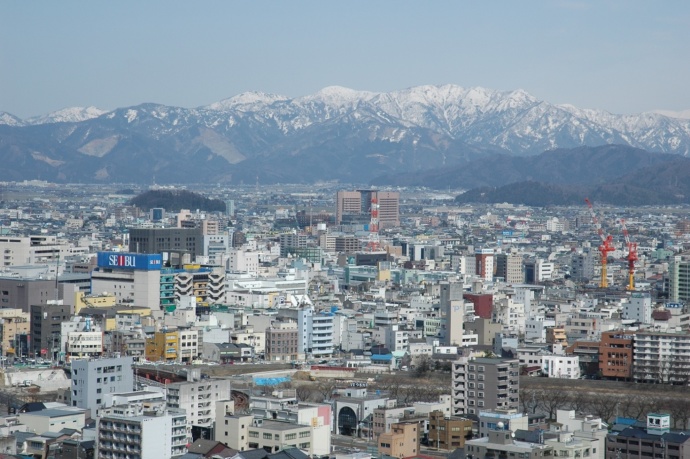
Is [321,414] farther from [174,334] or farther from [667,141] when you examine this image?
[667,141]

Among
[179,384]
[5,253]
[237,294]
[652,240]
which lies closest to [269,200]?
[652,240]

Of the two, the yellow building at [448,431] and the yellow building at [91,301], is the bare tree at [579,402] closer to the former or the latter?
the yellow building at [448,431]

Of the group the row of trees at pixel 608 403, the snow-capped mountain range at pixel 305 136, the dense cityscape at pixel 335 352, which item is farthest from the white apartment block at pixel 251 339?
the snow-capped mountain range at pixel 305 136

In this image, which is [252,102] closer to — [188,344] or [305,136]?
[305,136]

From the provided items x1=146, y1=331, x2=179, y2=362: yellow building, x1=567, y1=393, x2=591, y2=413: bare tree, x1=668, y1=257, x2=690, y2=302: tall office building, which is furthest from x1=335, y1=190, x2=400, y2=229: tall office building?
x1=567, y1=393, x2=591, y2=413: bare tree

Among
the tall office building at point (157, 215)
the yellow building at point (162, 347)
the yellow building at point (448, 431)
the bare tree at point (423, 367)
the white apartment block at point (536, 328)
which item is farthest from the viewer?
the tall office building at point (157, 215)
